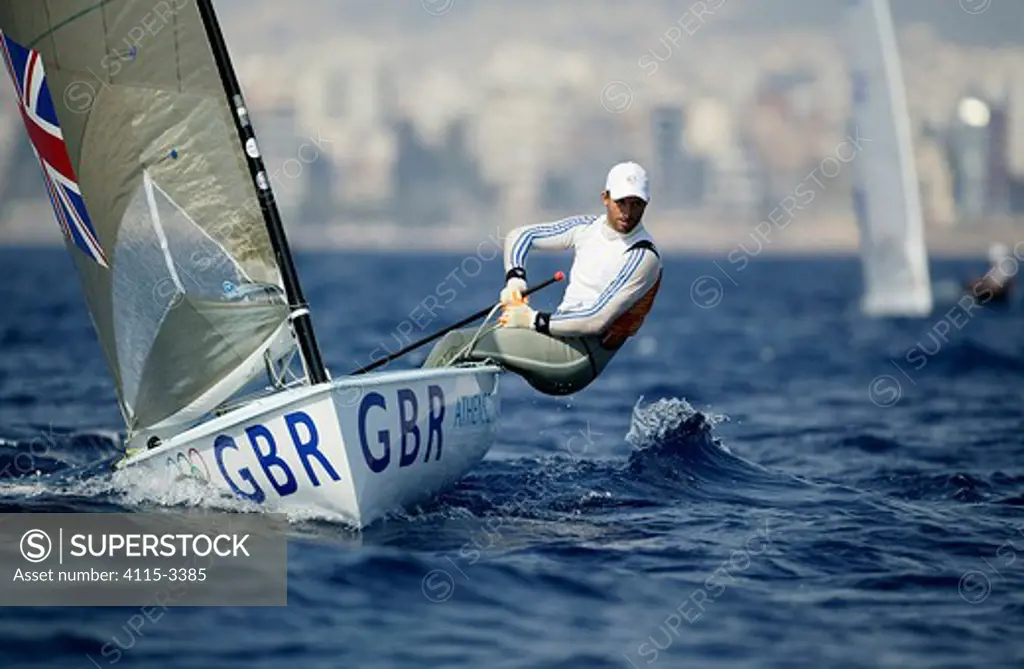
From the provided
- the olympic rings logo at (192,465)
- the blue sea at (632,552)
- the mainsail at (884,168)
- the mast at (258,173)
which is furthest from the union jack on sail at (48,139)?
the mainsail at (884,168)

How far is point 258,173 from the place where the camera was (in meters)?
6.88

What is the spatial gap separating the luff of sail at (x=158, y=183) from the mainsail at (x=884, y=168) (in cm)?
2083

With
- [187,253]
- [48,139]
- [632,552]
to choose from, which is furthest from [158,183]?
[632,552]

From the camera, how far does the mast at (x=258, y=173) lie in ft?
22.4

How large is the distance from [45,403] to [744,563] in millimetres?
7776

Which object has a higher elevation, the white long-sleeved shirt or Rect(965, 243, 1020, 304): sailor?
the white long-sleeved shirt

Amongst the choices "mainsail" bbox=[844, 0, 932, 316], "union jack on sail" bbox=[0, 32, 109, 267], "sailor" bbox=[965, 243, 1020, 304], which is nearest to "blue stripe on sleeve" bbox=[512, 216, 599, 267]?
"union jack on sail" bbox=[0, 32, 109, 267]

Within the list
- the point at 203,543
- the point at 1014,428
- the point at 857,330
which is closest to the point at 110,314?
the point at 203,543

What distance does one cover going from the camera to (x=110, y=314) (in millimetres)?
7535

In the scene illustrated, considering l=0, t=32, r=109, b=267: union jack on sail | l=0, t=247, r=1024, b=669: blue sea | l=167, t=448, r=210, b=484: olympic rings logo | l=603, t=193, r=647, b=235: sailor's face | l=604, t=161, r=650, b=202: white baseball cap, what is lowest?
l=0, t=247, r=1024, b=669: blue sea

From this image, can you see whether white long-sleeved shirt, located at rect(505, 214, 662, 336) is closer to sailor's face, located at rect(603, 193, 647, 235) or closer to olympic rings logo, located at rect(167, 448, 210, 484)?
sailor's face, located at rect(603, 193, 647, 235)

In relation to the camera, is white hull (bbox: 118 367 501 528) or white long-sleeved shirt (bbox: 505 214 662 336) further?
white long-sleeved shirt (bbox: 505 214 662 336)

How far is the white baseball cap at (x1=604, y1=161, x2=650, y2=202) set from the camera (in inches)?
277

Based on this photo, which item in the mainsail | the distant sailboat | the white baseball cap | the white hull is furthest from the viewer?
the mainsail
